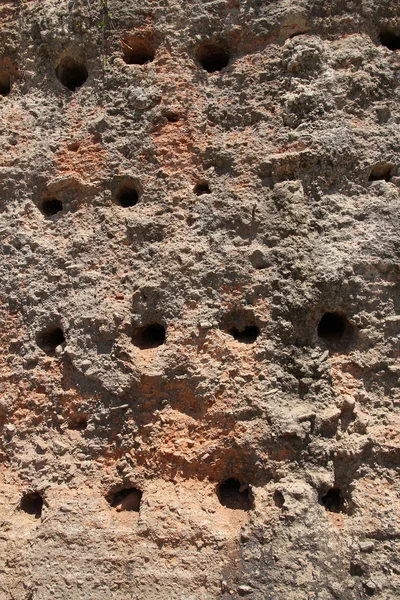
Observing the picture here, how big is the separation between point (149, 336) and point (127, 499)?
0.65 metres

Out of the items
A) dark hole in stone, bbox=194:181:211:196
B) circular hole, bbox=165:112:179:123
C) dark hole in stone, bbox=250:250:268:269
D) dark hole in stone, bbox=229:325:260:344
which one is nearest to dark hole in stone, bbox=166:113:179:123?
circular hole, bbox=165:112:179:123

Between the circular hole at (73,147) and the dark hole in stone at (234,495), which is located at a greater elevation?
the circular hole at (73,147)

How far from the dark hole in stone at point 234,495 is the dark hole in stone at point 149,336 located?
2.01 feet

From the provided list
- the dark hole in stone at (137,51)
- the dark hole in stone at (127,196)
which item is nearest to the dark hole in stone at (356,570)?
the dark hole in stone at (127,196)

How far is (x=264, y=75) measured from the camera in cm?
261

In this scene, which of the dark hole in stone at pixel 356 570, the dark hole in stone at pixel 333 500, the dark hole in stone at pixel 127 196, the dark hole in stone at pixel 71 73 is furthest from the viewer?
the dark hole in stone at pixel 71 73

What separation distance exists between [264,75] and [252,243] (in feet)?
2.57

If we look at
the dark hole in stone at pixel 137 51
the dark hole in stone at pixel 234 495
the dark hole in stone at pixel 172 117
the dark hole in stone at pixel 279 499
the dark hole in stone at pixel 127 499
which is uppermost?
the dark hole in stone at pixel 137 51

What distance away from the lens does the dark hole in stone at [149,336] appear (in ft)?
7.98

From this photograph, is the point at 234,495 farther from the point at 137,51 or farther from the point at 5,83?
the point at 5,83

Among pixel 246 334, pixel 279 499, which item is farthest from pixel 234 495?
pixel 246 334

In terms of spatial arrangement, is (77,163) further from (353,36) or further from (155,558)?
(155,558)

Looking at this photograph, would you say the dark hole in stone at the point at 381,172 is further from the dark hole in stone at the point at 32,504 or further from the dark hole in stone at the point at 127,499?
the dark hole in stone at the point at 32,504

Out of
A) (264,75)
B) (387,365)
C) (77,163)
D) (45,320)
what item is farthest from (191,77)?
(387,365)
